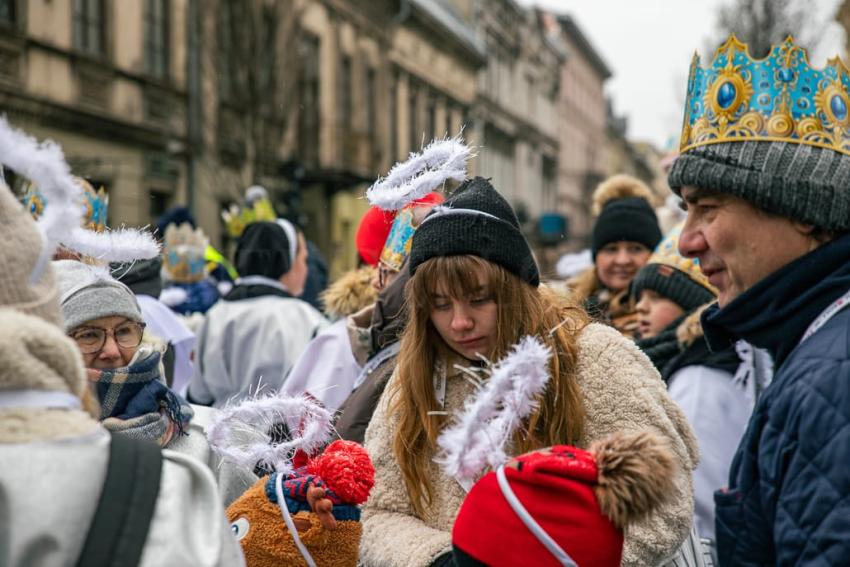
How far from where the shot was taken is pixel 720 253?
6.39 feet

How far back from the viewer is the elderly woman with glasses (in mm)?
2859

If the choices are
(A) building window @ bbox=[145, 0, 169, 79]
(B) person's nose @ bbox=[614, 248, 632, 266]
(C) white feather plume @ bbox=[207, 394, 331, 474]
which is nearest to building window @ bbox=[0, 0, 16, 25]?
(A) building window @ bbox=[145, 0, 169, 79]

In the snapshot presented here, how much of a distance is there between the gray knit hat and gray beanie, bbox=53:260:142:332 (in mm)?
1464

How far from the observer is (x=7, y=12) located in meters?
14.0

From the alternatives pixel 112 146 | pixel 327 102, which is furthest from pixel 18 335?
pixel 327 102

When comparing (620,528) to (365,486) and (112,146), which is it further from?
(112,146)

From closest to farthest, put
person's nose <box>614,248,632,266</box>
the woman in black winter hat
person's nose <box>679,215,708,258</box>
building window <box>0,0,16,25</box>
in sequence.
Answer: person's nose <box>679,215,708,258</box>
the woman in black winter hat
person's nose <box>614,248,632,266</box>
building window <box>0,0,16,25</box>

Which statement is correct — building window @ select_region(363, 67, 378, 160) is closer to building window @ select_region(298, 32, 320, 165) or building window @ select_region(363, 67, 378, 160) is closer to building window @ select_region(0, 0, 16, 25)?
building window @ select_region(298, 32, 320, 165)

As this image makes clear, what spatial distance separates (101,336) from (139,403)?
1.00 ft

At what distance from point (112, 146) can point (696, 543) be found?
609 inches

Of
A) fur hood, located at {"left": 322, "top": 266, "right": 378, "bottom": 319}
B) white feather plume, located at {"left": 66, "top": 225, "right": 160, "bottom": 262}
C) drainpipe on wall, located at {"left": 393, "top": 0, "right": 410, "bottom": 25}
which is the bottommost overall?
fur hood, located at {"left": 322, "top": 266, "right": 378, "bottom": 319}

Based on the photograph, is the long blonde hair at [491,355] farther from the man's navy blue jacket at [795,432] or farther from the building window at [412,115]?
the building window at [412,115]

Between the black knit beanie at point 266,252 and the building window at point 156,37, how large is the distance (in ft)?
42.6

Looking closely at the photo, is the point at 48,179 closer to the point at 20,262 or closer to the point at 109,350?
the point at 20,262
